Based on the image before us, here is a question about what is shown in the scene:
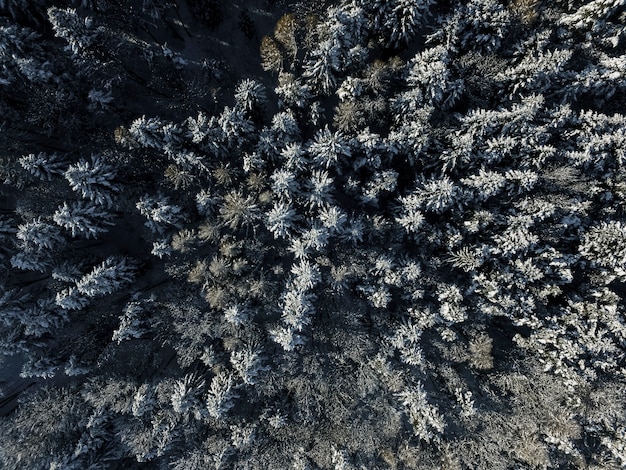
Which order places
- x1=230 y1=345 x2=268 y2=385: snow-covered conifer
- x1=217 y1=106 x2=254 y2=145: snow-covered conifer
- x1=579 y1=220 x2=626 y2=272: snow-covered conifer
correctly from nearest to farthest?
x1=217 y1=106 x2=254 y2=145: snow-covered conifer
x1=579 y1=220 x2=626 y2=272: snow-covered conifer
x1=230 y1=345 x2=268 y2=385: snow-covered conifer

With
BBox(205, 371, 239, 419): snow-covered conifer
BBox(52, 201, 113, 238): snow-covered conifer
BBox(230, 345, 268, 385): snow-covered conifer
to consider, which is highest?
BBox(52, 201, 113, 238): snow-covered conifer

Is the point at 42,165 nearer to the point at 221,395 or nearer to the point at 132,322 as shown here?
the point at 132,322

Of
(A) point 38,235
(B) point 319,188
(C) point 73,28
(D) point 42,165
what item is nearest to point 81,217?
Answer: (A) point 38,235

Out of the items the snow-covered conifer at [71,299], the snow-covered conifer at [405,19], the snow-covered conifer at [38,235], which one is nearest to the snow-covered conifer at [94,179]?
the snow-covered conifer at [38,235]

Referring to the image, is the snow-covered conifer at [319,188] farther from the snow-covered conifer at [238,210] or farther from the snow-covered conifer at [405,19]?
the snow-covered conifer at [405,19]

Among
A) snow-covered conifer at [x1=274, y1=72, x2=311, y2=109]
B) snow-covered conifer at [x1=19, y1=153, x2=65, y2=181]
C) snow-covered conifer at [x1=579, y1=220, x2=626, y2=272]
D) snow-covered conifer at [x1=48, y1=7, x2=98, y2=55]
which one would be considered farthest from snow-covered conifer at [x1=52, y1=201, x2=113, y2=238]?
snow-covered conifer at [x1=579, y1=220, x2=626, y2=272]

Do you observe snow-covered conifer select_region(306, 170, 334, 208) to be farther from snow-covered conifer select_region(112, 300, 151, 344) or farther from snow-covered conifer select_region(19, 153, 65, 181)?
snow-covered conifer select_region(19, 153, 65, 181)

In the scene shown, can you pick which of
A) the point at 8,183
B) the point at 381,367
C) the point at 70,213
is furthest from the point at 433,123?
the point at 8,183

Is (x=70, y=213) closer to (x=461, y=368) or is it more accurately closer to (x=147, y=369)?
(x=147, y=369)
